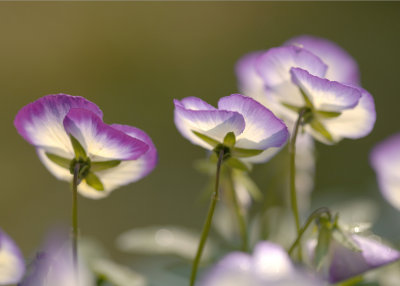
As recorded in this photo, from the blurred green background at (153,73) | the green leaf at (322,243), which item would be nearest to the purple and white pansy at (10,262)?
the green leaf at (322,243)

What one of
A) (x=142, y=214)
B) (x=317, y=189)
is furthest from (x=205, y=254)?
(x=142, y=214)

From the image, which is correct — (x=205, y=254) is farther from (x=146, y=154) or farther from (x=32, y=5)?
(x=32, y=5)

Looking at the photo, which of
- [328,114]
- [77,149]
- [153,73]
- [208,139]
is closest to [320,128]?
[328,114]

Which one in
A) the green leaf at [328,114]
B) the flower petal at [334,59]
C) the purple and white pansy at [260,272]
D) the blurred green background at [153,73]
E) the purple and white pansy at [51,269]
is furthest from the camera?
the blurred green background at [153,73]

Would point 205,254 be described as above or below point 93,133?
below

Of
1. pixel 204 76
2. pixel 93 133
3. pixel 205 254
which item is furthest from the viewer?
pixel 204 76

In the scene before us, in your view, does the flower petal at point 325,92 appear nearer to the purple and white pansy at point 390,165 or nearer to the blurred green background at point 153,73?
the purple and white pansy at point 390,165

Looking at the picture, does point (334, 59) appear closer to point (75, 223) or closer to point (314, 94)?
point (314, 94)
